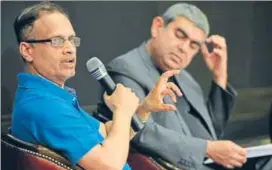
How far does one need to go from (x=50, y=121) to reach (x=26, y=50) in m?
0.22

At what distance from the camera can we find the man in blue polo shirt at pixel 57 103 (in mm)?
1251

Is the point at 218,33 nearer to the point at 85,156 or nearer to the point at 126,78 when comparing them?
the point at 126,78

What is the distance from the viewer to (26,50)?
53.2 inches

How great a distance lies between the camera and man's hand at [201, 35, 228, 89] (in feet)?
6.19

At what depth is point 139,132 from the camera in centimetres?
161

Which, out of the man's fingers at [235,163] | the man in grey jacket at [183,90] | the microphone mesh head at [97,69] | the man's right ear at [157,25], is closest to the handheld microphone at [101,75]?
the microphone mesh head at [97,69]

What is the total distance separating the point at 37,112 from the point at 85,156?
0.16 metres

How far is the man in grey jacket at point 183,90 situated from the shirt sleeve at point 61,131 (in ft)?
0.93

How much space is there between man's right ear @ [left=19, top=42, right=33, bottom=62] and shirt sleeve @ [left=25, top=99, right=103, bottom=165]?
14 cm

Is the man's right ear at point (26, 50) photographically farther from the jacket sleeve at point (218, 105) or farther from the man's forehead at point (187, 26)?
the jacket sleeve at point (218, 105)

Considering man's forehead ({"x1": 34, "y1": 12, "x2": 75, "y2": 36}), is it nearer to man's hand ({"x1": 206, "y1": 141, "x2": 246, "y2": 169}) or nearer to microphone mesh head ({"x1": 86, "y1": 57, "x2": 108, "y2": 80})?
microphone mesh head ({"x1": 86, "y1": 57, "x2": 108, "y2": 80})

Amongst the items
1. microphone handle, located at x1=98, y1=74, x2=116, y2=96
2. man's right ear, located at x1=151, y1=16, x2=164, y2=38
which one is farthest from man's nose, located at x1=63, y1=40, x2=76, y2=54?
man's right ear, located at x1=151, y1=16, x2=164, y2=38

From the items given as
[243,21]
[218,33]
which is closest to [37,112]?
[218,33]

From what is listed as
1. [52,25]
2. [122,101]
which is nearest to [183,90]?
[122,101]
